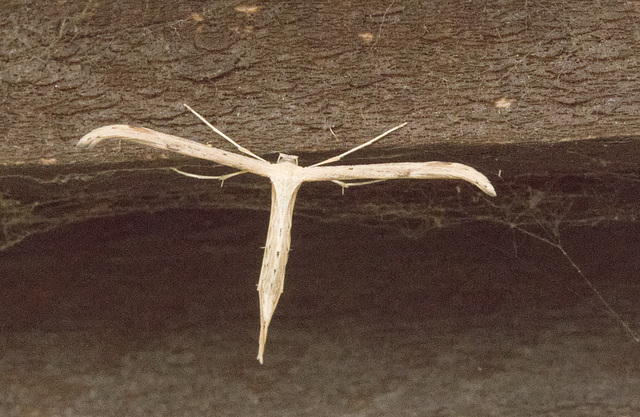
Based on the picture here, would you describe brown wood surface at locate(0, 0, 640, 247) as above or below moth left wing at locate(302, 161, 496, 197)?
above

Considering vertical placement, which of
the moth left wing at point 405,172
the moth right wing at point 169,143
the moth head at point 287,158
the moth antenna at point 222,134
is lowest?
the moth left wing at point 405,172

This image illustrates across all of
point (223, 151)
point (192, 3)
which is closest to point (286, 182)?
point (223, 151)

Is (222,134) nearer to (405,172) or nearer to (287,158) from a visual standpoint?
(287,158)

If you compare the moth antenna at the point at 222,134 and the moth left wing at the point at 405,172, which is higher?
the moth antenna at the point at 222,134

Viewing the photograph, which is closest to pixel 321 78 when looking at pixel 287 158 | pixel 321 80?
pixel 321 80

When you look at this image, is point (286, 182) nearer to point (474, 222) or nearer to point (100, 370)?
point (474, 222)
